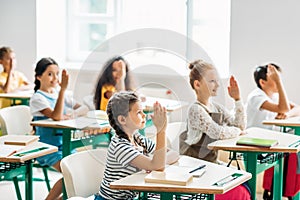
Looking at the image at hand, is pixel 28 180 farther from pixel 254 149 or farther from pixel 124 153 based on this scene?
pixel 254 149

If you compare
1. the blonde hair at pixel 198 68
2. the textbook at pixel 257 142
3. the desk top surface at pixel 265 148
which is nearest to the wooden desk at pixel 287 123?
the desk top surface at pixel 265 148

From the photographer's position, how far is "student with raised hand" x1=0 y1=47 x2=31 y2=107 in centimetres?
612

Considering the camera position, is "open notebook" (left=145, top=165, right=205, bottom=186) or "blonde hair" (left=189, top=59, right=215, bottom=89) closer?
"open notebook" (left=145, top=165, right=205, bottom=186)

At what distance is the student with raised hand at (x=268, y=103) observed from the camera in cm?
482

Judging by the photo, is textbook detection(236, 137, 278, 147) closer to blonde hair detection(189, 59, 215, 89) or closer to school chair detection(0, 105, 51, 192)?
blonde hair detection(189, 59, 215, 89)

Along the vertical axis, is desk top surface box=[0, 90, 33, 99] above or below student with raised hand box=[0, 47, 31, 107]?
below

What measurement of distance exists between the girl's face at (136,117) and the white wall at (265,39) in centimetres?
315

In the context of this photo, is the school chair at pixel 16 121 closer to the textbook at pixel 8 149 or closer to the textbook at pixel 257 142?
the textbook at pixel 8 149

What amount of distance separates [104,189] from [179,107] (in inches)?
25.4

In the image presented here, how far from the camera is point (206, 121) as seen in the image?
363cm

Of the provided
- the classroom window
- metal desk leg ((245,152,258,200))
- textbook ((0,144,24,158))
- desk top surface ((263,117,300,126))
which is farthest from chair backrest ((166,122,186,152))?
the classroom window

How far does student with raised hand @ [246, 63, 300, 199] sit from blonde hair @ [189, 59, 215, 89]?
1.43 metres

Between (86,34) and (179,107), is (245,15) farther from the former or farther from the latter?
(179,107)

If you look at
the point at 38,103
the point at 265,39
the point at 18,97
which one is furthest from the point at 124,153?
the point at 265,39
